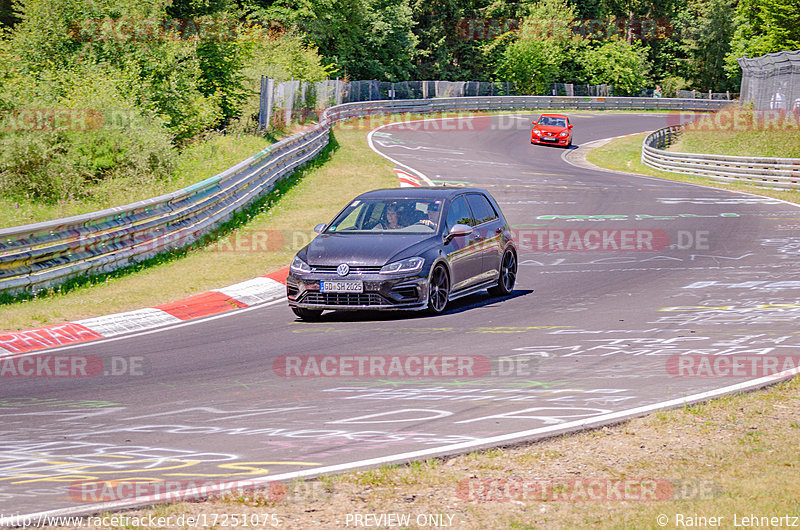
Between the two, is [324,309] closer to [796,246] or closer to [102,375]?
[102,375]

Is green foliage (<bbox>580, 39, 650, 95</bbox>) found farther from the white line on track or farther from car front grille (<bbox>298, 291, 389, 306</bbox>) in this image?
the white line on track

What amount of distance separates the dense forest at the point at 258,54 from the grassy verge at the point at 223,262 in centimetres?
333

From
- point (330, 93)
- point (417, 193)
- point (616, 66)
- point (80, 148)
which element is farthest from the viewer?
point (616, 66)

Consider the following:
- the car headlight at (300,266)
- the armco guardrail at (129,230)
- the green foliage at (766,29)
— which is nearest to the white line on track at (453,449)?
the car headlight at (300,266)

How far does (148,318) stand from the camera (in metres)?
12.6

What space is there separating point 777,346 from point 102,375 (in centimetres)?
679

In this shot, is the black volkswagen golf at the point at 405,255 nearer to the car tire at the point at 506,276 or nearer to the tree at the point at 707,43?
the car tire at the point at 506,276

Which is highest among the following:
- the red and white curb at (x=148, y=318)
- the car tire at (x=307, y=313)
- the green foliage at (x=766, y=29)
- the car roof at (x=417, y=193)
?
the green foliage at (x=766, y=29)

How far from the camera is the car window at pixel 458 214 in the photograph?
42.7 feet

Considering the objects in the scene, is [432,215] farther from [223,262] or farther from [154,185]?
[154,185]

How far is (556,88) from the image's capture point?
82188 millimetres

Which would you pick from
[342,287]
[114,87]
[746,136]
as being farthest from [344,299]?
[746,136]

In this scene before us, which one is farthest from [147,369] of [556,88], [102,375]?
[556,88]

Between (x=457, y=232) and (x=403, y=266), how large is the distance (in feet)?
3.64
